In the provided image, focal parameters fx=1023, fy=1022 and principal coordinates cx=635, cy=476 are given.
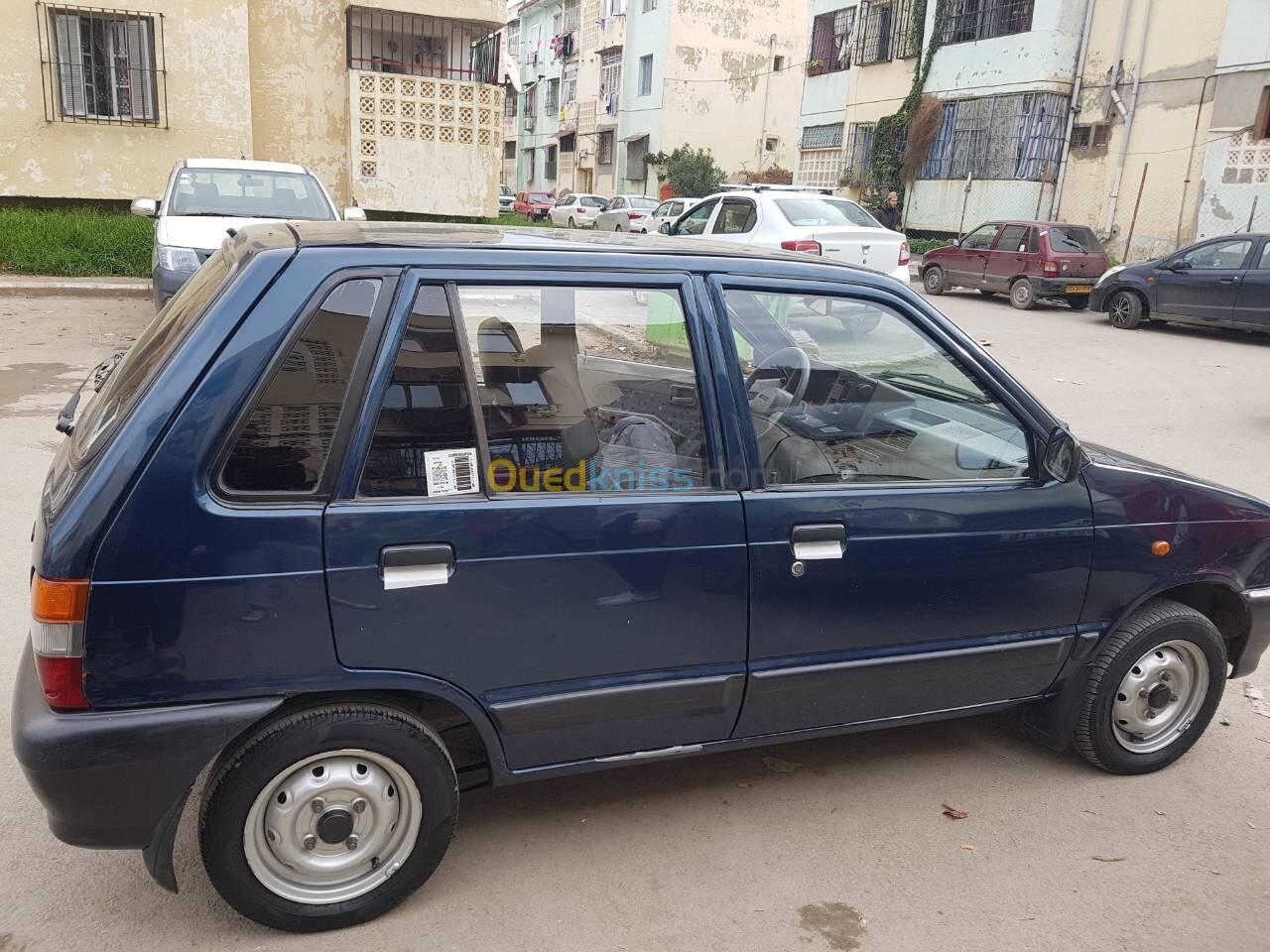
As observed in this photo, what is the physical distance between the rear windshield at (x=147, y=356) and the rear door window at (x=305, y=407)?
272mm

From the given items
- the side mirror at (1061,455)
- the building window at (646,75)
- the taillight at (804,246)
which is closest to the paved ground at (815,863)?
the side mirror at (1061,455)

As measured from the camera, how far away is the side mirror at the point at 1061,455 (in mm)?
3139

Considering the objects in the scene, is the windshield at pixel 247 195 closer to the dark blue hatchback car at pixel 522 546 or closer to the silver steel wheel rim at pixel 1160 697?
the dark blue hatchback car at pixel 522 546

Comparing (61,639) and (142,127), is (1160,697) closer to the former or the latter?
(61,639)

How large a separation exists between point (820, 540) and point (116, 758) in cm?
184

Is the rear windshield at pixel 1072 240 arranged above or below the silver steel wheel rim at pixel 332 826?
above

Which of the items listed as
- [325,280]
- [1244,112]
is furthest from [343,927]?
[1244,112]

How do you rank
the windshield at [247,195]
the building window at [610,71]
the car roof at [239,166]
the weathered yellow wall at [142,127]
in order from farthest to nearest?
the building window at [610,71], the weathered yellow wall at [142,127], the car roof at [239,166], the windshield at [247,195]

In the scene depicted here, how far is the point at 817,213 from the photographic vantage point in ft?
43.5

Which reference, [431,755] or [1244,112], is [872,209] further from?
[431,755]

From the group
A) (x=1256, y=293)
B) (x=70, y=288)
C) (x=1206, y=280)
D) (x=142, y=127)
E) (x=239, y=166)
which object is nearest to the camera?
(x=239, y=166)

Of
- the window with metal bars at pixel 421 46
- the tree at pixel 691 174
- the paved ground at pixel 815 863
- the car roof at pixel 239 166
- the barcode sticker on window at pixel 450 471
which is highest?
the window with metal bars at pixel 421 46

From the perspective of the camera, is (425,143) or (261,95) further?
(425,143)

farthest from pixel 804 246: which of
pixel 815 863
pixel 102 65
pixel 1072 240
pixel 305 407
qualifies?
pixel 102 65
